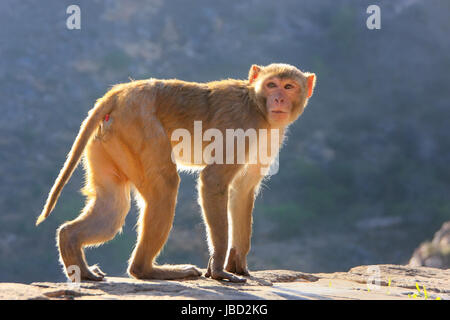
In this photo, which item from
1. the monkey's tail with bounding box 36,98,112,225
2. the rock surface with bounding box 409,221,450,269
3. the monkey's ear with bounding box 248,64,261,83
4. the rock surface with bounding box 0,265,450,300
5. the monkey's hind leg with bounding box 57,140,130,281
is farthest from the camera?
the rock surface with bounding box 409,221,450,269

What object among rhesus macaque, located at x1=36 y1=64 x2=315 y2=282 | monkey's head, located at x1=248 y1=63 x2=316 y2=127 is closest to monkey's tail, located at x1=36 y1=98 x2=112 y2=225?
rhesus macaque, located at x1=36 y1=64 x2=315 y2=282

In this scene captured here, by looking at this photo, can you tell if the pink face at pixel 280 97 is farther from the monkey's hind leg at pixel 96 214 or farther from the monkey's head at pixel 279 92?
the monkey's hind leg at pixel 96 214

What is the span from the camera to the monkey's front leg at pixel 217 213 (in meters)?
4.92

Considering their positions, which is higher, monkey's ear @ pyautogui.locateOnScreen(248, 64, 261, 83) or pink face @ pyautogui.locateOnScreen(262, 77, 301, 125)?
monkey's ear @ pyautogui.locateOnScreen(248, 64, 261, 83)

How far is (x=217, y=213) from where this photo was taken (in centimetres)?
493

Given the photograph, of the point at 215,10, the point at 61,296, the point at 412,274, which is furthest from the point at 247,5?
the point at 61,296

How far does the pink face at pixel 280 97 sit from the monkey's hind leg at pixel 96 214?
1.24 metres

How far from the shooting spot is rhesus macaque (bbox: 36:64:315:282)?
4.87 metres

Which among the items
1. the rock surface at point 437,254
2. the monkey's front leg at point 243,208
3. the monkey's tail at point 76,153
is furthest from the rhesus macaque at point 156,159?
the rock surface at point 437,254

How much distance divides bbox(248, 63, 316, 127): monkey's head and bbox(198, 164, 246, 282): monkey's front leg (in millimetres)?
631

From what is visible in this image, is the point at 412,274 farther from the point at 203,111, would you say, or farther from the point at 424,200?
the point at 424,200

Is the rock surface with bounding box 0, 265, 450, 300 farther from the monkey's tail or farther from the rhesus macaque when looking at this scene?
the monkey's tail

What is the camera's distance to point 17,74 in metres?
28.0

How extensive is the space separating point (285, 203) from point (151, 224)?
78.2ft
